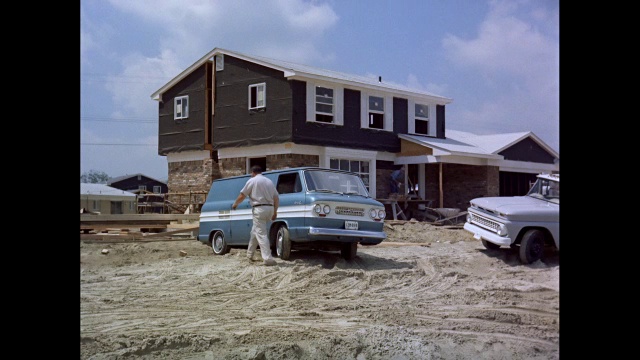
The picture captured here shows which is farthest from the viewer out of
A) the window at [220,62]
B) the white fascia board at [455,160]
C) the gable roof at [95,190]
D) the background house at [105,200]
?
the window at [220,62]

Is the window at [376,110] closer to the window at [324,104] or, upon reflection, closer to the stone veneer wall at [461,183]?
the window at [324,104]

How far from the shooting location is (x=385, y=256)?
11.8 meters

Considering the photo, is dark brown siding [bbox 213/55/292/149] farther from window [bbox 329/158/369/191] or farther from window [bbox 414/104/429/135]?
window [bbox 414/104/429/135]

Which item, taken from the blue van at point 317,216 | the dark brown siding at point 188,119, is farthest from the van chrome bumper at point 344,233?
the dark brown siding at point 188,119

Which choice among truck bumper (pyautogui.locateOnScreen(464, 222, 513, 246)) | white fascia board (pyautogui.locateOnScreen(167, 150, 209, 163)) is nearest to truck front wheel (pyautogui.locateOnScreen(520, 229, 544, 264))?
truck bumper (pyautogui.locateOnScreen(464, 222, 513, 246))

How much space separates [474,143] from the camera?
18.7 m

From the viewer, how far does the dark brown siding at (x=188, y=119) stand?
1870 centimetres

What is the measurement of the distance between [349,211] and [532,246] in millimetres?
2980

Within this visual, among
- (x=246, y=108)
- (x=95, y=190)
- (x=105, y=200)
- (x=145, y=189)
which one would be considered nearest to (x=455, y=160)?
(x=246, y=108)

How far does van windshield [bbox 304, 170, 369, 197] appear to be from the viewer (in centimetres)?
1058

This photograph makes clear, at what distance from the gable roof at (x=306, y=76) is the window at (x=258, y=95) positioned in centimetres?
71
